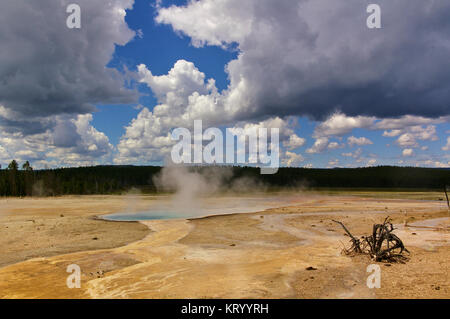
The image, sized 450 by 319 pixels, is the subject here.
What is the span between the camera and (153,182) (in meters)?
126

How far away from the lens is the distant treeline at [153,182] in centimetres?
8294

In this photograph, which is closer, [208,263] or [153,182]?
[208,263]

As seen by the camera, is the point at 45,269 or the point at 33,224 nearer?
the point at 45,269

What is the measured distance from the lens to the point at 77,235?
21.1 m

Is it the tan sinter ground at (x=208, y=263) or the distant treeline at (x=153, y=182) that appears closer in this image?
the tan sinter ground at (x=208, y=263)

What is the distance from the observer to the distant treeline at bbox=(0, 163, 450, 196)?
8294 centimetres

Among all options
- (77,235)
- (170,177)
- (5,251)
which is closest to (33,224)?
(77,235)

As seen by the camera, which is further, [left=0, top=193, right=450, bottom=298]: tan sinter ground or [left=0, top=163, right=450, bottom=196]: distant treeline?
[left=0, top=163, right=450, bottom=196]: distant treeline
